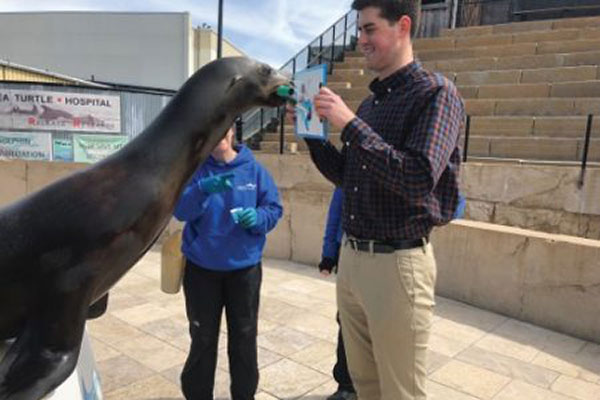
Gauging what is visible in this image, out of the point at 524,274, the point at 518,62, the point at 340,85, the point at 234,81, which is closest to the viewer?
the point at 234,81

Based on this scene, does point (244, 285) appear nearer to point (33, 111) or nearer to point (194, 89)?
point (194, 89)

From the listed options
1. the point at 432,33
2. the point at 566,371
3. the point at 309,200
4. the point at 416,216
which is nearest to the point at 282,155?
the point at 309,200

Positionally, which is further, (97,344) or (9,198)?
(9,198)

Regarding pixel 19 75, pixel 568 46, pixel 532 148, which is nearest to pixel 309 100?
pixel 532 148

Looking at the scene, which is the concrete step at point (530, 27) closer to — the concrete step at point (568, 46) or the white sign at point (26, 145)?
the concrete step at point (568, 46)

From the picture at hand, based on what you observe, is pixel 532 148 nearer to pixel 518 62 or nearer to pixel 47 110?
pixel 518 62

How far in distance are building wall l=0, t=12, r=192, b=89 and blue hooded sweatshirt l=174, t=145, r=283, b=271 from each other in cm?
3712

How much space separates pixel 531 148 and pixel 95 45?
38483mm

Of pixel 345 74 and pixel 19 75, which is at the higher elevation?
pixel 345 74

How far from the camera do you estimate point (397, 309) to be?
2117mm

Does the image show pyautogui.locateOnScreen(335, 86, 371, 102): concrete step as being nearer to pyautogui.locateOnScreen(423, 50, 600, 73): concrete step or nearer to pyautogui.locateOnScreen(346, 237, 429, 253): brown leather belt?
pyautogui.locateOnScreen(423, 50, 600, 73): concrete step

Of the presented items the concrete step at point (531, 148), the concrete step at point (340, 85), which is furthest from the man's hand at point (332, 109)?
the concrete step at point (340, 85)

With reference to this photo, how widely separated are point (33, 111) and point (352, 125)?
8.82 meters

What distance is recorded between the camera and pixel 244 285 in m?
3.09
